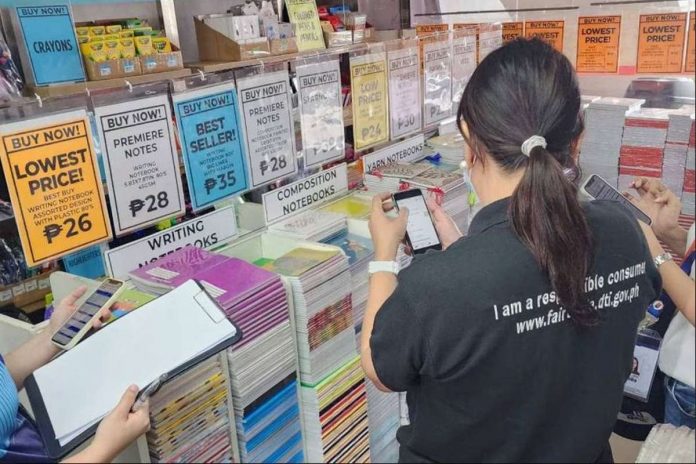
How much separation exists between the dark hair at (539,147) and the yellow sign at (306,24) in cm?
202

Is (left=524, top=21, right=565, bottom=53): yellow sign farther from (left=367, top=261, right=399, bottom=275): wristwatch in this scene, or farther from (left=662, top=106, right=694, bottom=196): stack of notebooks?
(left=367, top=261, right=399, bottom=275): wristwatch

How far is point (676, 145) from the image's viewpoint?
1.72 m

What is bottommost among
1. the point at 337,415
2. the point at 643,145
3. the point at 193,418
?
the point at 337,415

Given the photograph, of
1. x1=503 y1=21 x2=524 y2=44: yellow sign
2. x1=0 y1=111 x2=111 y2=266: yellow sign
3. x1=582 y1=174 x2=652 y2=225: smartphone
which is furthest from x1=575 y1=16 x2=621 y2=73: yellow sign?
x1=0 y1=111 x2=111 y2=266: yellow sign

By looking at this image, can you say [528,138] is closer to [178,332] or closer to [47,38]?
[178,332]

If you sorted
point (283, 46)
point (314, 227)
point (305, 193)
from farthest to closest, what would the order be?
point (283, 46), point (305, 193), point (314, 227)

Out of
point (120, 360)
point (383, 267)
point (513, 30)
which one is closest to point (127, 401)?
point (120, 360)

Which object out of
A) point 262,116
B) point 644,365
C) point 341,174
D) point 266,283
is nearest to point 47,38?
point 262,116

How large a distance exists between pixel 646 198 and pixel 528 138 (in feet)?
1.88

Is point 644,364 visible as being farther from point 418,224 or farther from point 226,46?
point 226,46

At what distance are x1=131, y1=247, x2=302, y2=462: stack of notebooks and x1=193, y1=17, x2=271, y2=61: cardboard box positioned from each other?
154 cm

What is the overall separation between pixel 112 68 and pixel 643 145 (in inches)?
83.3

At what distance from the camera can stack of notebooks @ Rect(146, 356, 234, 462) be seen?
146cm

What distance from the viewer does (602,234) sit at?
1.11 metres
